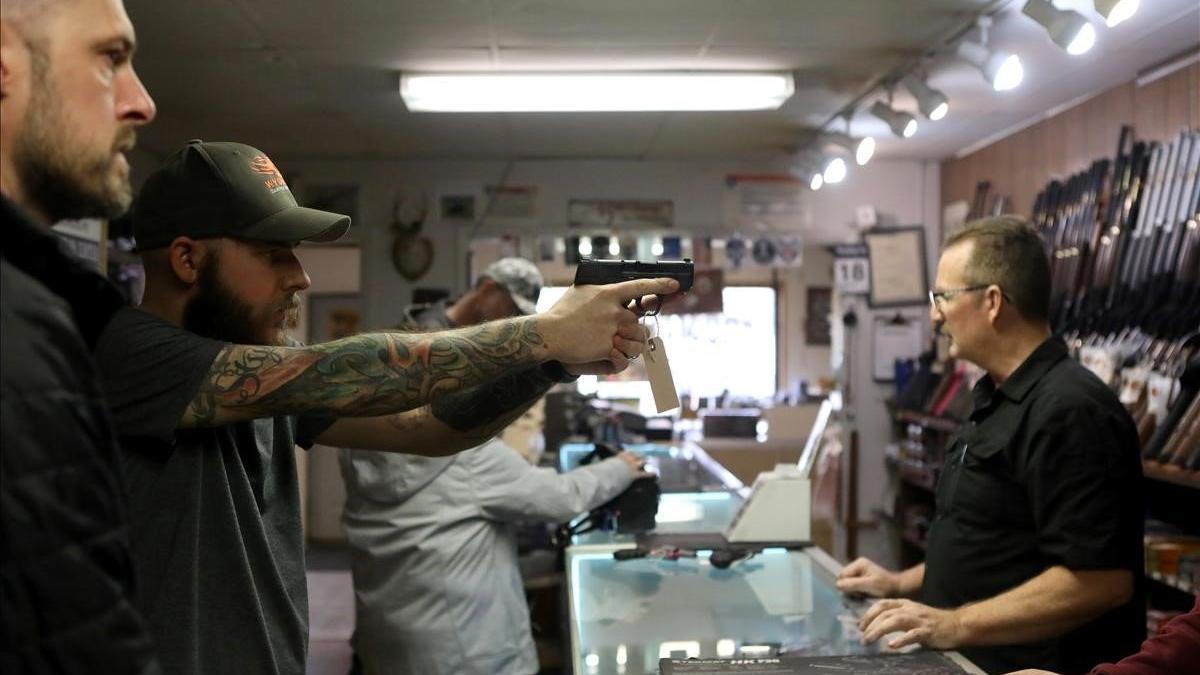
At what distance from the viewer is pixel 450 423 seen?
5.61 ft

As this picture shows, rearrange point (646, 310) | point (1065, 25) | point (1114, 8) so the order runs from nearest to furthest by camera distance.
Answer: point (646, 310) → point (1114, 8) → point (1065, 25)

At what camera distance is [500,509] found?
9.67 feet

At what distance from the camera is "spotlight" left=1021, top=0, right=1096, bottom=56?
3.34m

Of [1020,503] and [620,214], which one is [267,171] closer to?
[1020,503]

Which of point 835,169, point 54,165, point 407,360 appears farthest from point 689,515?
point 54,165

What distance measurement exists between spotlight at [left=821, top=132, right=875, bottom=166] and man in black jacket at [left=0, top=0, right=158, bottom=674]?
4.54m

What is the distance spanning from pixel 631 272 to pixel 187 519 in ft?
2.23

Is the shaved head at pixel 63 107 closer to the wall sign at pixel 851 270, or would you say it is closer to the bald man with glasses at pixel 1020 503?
the bald man with glasses at pixel 1020 503

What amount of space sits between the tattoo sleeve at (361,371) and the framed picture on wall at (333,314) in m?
5.90

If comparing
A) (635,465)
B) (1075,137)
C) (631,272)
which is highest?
(1075,137)

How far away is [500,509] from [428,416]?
1269 millimetres

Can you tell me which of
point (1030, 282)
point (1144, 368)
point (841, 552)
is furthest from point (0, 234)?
point (841, 552)

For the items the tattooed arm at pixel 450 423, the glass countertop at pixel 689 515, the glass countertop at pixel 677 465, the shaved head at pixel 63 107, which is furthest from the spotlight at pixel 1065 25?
the shaved head at pixel 63 107

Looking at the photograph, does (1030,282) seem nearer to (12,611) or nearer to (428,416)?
(428,416)
